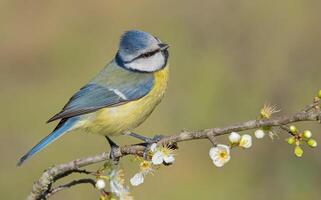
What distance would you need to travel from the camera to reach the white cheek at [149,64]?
3490 millimetres

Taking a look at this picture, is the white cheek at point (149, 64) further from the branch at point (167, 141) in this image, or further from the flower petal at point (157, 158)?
the flower petal at point (157, 158)

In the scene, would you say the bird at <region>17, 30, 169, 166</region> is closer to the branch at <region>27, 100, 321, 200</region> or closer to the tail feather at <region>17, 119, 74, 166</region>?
the tail feather at <region>17, 119, 74, 166</region>

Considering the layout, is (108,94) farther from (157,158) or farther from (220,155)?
(220,155)

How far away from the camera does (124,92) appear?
11.1 feet

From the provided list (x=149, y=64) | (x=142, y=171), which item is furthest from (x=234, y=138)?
(x=149, y=64)

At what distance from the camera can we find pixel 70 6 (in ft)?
23.5

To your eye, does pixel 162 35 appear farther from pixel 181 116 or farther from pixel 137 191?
pixel 137 191

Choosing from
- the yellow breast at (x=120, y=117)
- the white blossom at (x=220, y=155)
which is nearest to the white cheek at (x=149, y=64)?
the yellow breast at (x=120, y=117)

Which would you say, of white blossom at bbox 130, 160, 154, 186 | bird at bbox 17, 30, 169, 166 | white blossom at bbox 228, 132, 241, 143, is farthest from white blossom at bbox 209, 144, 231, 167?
bird at bbox 17, 30, 169, 166

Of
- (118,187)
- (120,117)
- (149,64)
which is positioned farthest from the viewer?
(149,64)

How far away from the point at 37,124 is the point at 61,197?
1299 mm

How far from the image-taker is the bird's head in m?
3.33

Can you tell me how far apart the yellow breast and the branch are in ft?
3.14

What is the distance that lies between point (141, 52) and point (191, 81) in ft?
6.77
